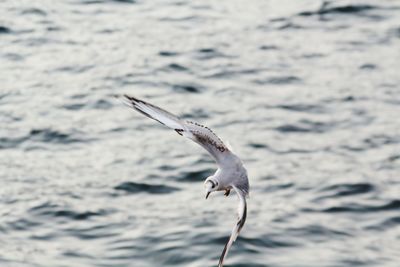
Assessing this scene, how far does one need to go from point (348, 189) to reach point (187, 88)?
3393 mm

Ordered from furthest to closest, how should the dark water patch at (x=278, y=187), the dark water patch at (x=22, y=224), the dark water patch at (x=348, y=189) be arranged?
the dark water patch at (x=348, y=189)
the dark water patch at (x=278, y=187)
the dark water patch at (x=22, y=224)

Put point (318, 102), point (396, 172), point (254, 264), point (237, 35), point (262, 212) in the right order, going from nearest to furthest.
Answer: point (254, 264) → point (262, 212) → point (396, 172) → point (318, 102) → point (237, 35)

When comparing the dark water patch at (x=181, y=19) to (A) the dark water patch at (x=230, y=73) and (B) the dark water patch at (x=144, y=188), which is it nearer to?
(A) the dark water patch at (x=230, y=73)

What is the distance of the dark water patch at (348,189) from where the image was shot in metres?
14.7

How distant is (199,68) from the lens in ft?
58.4

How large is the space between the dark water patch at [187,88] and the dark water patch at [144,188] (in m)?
2.63

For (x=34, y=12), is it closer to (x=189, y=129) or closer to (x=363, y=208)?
(x=363, y=208)

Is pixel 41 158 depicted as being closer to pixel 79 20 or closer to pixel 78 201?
pixel 78 201

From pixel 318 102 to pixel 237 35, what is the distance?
247 centimetres

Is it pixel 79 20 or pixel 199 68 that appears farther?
pixel 79 20

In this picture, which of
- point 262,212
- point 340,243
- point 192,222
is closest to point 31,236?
point 192,222

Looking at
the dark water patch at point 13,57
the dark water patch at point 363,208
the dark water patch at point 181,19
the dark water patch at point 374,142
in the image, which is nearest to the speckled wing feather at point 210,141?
the dark water patch at point 363,208

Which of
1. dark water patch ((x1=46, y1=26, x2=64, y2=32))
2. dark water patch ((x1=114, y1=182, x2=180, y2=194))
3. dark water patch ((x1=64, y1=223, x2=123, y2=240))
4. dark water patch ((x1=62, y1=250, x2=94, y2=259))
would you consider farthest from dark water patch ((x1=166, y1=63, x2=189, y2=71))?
dark water patch ((x1=62, y1=250, x2=94, y2=259))

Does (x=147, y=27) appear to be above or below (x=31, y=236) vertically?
above
